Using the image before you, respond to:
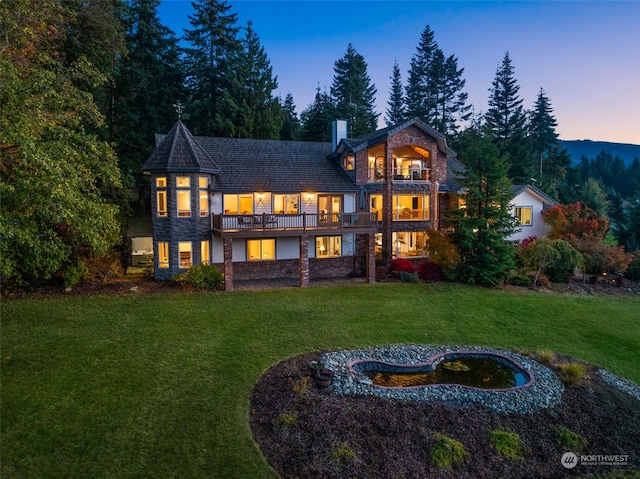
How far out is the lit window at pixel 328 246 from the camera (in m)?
21.8

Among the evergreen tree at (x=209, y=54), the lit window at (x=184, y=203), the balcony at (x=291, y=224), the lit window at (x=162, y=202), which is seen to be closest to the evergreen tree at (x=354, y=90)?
the evergreen tree at (x=209, y=54)

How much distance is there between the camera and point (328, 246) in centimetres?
2200

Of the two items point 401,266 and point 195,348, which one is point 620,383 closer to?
point 401,266

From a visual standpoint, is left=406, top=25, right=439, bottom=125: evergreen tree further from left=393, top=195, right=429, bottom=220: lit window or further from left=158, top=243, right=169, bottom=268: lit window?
left=158, top=243, right=169, bottom=268: lit window

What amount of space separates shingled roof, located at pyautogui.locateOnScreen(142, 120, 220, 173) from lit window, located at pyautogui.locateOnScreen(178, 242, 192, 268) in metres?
3.78

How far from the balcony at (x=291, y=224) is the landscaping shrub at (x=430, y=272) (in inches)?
138

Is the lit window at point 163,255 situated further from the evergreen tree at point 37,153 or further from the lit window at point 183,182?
the evergreen tree at point 37,153

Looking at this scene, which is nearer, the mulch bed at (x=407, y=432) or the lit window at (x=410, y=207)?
the mulch bed at (x=407, y=432)

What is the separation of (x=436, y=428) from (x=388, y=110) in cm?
4846

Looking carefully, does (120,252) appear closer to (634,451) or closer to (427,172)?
(427,172)

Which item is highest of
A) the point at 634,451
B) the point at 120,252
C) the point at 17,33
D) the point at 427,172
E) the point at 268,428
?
the point at 17,33

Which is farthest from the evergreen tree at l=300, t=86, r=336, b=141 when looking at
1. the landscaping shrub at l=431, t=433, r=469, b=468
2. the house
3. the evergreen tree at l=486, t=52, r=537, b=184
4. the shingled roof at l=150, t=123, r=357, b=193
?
the landscaping shrub at l=431, t=433, r=469, b=468

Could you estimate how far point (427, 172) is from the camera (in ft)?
78.8

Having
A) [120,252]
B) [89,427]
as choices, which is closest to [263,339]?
[89,427]
